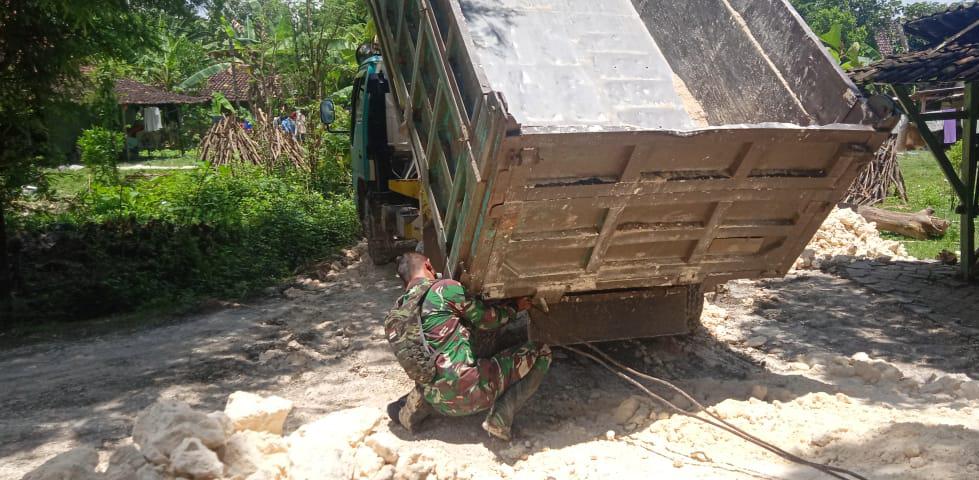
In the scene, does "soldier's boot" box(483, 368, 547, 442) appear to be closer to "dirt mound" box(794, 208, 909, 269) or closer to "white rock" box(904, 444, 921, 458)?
"white rock" box(904, 444, 921, 458)

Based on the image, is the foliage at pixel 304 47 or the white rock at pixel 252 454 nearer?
the white rock at pixel 252 454

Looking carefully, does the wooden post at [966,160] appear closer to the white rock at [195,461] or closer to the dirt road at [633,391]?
the dirt road at [633,391]

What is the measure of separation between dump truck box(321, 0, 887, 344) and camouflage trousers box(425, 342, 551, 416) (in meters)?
0.38

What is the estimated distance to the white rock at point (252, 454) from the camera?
10.7ft

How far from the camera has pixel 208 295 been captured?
7.80m

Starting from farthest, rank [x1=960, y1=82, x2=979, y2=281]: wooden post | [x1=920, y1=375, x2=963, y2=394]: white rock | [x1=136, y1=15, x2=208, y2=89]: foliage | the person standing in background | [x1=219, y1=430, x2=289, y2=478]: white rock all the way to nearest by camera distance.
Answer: [x1=136, y1=15, x2=208, y2=89]: foliage < the person standing in background < [x1=960, y1=82, x2=979, y2=281]: wooden post < [x1=920, y1=375, x2=963, y2=394]: white rock < [x1=219, y1=430, x2=289, y2=478]: white rock

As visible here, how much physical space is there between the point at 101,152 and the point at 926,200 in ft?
43.2

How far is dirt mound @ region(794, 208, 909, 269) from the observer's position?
8.84 metres

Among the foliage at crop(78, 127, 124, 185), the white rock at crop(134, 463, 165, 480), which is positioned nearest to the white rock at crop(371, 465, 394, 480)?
the white rock at crop(134, 463, 165, 480)

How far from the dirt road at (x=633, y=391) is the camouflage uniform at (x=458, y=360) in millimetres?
280

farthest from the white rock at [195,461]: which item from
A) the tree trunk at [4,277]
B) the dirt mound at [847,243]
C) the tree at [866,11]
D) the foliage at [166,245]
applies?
the tree at [866,11]

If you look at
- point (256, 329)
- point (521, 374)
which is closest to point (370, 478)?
point (521, 374)

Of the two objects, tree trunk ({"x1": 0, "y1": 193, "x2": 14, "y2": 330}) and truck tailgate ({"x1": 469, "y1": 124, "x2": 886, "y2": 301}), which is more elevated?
truck tailgate ({"x1": 469, "y1": 124, "x2": 886, "y2": 301})

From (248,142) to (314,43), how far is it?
2.43 m
